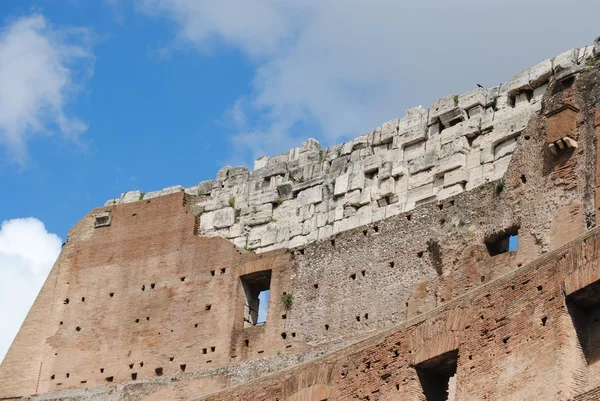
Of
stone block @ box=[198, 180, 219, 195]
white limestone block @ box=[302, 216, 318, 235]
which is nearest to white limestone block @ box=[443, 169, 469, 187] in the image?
white limestone block @ box=[302, 216, 318, 235]

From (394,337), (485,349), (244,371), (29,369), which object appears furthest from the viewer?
(29,369)

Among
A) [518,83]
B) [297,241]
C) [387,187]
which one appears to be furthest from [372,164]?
[518,83]

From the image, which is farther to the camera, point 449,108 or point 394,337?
point 449,108

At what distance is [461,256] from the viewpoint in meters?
23.8

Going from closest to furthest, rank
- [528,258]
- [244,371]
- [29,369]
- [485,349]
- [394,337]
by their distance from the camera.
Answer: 1. [485,349]
2. [394,337]
3. [528,258]
4. [244,371]
5. [29,369]

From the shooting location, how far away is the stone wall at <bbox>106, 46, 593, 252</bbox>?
82.1 feet

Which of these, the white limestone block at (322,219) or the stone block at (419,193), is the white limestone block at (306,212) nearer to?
the white limestone block at (322,219)

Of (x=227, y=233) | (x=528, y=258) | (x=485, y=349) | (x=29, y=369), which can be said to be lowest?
(x=485, y=349)

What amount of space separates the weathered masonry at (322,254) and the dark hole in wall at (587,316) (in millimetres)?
1962

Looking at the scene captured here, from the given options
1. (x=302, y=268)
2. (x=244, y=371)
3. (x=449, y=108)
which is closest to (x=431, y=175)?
(x=449, y=108)

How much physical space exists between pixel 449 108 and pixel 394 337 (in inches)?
419

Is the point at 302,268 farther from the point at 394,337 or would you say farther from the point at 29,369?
the point at 394,337

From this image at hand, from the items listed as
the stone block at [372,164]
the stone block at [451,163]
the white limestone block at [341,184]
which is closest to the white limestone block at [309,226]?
the white limestone block at [341,184]

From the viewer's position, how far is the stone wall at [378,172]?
82.1 feet
